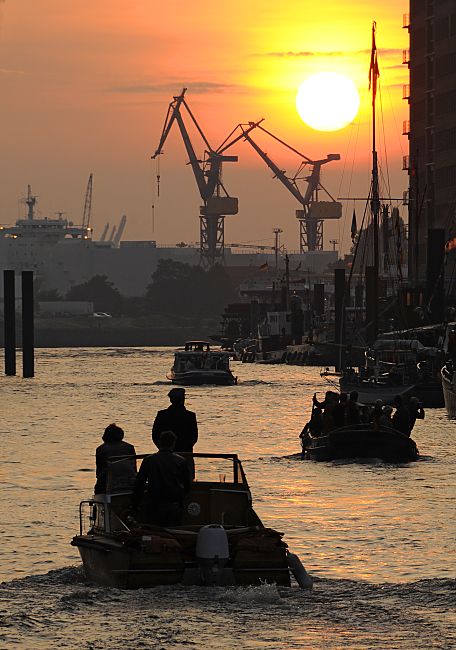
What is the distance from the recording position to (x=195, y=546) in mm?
25656

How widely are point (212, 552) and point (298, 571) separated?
194cm

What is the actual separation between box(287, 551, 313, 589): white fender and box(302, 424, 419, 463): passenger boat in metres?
20.9

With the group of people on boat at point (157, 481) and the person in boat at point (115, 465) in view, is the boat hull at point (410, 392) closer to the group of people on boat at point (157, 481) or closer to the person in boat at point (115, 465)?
the person in boat at point (115, 465)

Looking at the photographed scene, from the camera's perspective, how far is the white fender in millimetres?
26500

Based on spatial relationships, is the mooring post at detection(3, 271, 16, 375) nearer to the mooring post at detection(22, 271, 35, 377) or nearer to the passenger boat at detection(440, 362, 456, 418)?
the mooring post at detection(22, 271, 35, 377)

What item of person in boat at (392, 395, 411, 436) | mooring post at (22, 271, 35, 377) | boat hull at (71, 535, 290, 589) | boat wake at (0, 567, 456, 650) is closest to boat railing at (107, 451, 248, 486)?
boat hull at (71, 535, 290, 589)

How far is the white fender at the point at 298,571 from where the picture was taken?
86.9ft

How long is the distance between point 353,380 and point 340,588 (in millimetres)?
59140

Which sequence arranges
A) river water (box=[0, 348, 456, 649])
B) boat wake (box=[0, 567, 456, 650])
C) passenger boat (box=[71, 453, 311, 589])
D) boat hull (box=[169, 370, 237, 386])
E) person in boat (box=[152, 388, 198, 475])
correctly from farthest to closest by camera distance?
boat hull (box=[169, 370, 237, 386]) < person in boat (box=[152, 388, 198, 475]) < passenger boat (box=[71, 453, 311, 589]) < river water (box=[0, 348, 456, 649]) < boat wake (box=[0, 567, 456, 650])

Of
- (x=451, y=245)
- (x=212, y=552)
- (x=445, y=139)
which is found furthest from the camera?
(x=445, y=139)

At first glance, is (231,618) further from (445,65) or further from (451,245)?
(445,65)

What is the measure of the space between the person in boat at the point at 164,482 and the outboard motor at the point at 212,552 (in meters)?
1.23

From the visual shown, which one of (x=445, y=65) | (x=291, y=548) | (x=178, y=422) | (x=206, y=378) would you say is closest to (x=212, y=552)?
(x=178, y=422)

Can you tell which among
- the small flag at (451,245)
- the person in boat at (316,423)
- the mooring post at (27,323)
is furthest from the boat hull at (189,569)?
the mooring post at (27,323)
